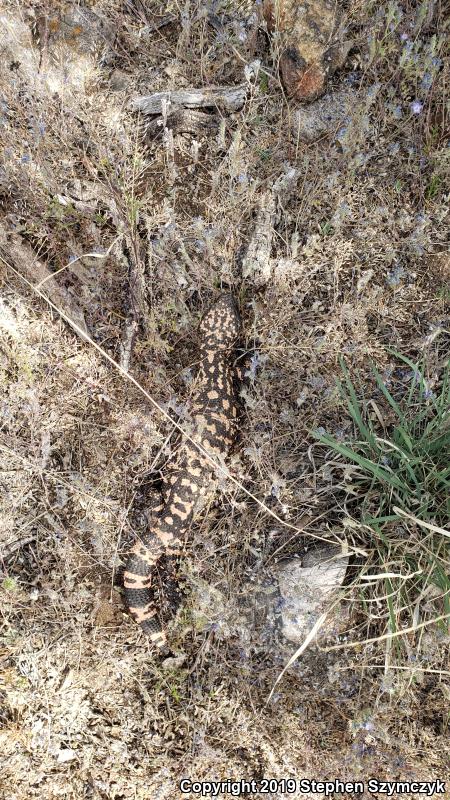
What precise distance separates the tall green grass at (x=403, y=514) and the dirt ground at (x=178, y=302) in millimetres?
199

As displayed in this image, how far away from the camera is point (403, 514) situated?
2258 millimetres

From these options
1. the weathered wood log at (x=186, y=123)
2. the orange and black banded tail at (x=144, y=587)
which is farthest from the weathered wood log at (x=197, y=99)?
the orange and black banded tail at (x=144, y=587)

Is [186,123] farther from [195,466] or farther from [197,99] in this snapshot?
[195,466]

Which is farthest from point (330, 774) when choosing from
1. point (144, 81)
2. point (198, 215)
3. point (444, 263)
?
point (144, 81)

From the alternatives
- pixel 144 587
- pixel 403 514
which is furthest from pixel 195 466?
pixel 403 514

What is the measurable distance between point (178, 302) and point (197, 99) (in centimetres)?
119

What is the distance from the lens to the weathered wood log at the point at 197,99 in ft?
9.83

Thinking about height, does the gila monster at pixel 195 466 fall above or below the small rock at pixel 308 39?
below

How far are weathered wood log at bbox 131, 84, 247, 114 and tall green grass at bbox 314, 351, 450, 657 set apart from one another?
180 centimetres

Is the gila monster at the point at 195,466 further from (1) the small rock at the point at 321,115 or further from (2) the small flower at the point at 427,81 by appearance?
(2) the small flower at the point at 427,81

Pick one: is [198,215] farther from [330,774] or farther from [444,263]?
[330,774]

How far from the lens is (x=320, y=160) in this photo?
2945 millimetres

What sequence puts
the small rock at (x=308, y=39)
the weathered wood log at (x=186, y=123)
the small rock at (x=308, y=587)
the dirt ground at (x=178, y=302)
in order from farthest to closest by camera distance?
the weathered wood log at (x=186, y=123) < the small rock at (x=308, y=39) < the dirt ground at (x=178, y=302) < the small rock at (x=308, y=587)

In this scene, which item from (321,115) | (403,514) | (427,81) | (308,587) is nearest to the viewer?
(403,514)
